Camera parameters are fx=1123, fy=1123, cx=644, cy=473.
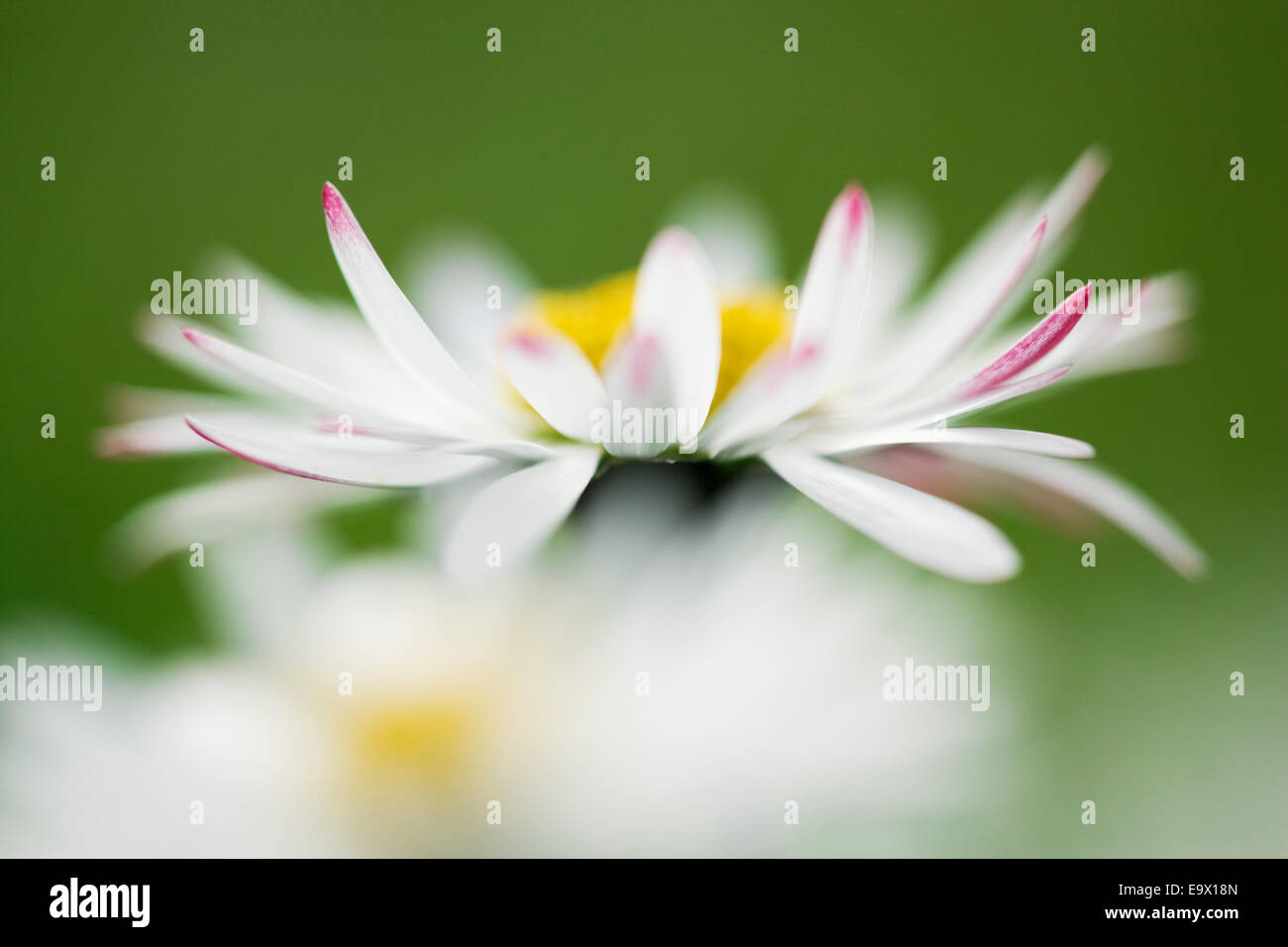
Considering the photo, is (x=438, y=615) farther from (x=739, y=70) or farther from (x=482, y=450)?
(x=739, y=70)

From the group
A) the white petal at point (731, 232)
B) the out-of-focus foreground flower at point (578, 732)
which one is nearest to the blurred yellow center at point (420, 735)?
the out-of-focus foreground flower at point (578, 732)

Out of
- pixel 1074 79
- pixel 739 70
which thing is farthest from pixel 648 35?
pixel 1074 79

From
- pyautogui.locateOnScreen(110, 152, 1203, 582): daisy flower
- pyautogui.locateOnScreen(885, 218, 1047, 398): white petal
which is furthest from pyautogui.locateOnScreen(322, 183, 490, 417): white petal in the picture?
pyautogui.locateOnScreen(885, 218, 1047, 398): white petal

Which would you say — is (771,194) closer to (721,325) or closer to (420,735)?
(721,325)

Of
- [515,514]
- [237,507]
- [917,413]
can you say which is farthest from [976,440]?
[237,507]

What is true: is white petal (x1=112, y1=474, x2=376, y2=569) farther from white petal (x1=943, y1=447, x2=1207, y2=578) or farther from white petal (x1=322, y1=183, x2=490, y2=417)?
white petal (x1=943, y1=447, x2=1207, y2=578)
